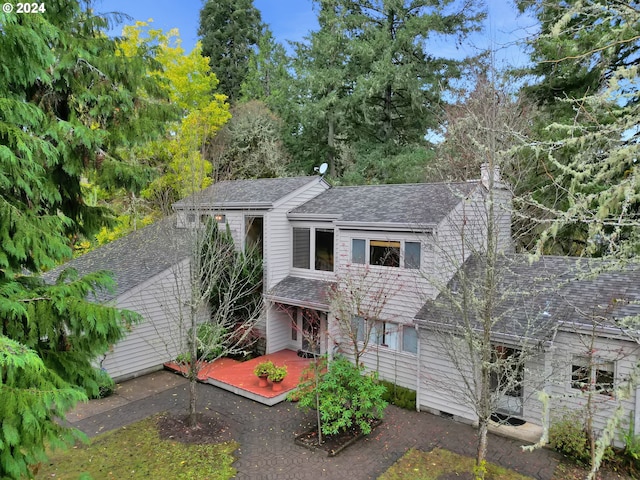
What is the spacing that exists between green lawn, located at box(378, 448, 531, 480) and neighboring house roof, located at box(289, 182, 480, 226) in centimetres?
608

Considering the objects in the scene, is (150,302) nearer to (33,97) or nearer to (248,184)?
(248,184)

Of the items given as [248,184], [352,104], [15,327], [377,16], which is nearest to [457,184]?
[248,184]

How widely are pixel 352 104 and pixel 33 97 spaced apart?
21393 millimetres

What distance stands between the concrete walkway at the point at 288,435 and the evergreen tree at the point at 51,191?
508 cm

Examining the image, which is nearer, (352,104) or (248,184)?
(248,184)

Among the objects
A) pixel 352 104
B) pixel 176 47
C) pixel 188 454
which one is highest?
pixel 176 47

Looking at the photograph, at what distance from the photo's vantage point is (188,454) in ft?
30.9

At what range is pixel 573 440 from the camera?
9.24m

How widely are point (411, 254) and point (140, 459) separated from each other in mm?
8974

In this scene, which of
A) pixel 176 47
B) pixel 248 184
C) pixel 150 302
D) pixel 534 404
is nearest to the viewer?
pixel 534 404

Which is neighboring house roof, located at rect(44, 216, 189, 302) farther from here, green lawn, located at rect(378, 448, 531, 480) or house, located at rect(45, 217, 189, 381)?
green lawn, located at rect(378, 448, 531, 480)

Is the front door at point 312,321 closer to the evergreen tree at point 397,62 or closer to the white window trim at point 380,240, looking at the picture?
the white window trim at point 380,240

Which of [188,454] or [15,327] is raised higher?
[15,327]

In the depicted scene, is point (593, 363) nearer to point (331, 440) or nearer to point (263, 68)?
point (331, 440)
